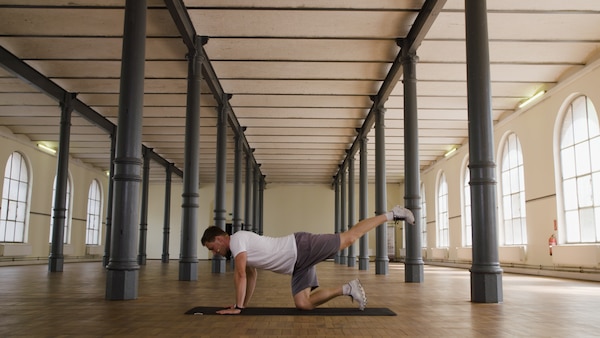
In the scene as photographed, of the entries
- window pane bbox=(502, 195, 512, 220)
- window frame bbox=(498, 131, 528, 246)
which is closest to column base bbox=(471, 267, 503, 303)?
window frame bbox=(498, 131, 528, 246)

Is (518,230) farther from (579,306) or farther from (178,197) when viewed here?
(178,197)

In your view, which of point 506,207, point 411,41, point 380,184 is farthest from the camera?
point 506,207

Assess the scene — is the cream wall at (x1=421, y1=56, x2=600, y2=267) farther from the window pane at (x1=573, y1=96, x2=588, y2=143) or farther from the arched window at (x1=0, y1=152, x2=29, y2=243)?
the arched window at (x1=0, y1=152, x2=29, y2=243)

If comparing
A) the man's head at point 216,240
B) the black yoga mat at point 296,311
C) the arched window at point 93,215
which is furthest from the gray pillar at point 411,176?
the arched window at point 93,215

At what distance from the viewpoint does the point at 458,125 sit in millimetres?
21812

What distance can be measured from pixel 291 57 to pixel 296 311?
29.6 ft

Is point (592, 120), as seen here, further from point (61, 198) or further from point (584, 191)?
point (61, 198)

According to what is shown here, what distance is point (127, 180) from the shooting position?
787 centimetres

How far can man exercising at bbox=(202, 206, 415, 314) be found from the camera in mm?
5766

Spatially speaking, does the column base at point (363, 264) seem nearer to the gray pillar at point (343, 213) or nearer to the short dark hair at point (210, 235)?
the gray pillar at point (343, 213)

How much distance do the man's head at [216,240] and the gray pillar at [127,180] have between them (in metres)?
2.52

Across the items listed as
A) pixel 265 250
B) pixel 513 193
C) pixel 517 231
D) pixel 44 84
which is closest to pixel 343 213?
pixel 513 193

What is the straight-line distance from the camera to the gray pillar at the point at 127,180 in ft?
25.1

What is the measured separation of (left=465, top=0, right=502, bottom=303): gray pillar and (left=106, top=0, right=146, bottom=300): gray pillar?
5066 millimetres
